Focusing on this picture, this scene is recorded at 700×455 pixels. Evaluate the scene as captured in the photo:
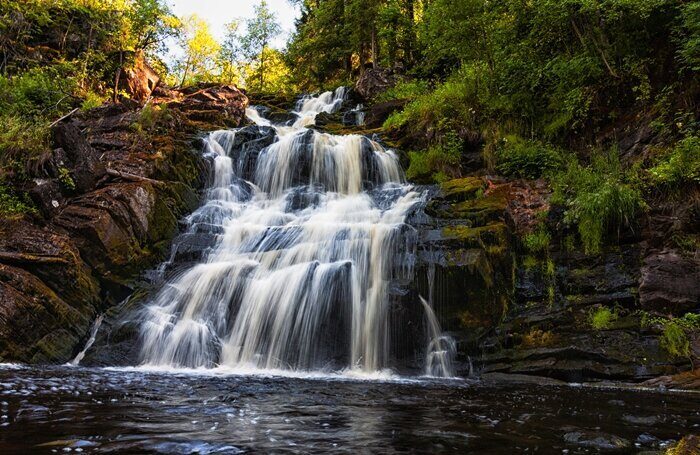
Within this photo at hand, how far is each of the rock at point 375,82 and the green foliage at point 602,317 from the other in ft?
52.4

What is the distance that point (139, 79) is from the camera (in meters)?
21.5

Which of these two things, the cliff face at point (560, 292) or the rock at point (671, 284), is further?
the rock at point (671, 284)

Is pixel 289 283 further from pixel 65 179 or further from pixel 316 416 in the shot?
pixel 65 179

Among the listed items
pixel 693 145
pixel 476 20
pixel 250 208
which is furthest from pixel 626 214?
pixel 250 208

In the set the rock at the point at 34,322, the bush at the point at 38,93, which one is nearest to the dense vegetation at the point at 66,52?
the bush at the point at 38,93

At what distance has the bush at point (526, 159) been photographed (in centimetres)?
1107

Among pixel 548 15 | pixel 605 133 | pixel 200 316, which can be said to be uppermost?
pixel 548 15

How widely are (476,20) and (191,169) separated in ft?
31.7

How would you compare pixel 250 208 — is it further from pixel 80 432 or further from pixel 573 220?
pixel 80 432

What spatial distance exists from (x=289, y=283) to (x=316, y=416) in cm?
467

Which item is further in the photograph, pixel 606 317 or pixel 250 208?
pixel 250 208

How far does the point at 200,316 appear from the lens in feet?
27.7

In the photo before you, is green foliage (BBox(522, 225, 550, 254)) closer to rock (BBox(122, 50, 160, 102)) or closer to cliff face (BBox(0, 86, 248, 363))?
cliff face (BBox(0, 86, 248, 363))

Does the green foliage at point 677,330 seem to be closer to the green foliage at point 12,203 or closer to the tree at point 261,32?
the green foliage at point 12,203
